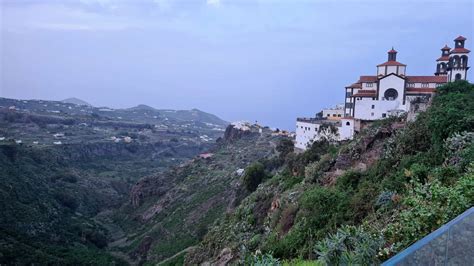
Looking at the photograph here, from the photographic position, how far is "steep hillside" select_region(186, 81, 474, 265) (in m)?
5.10

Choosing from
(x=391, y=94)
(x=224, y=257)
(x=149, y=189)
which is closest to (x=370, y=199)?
(x=224, y=257)

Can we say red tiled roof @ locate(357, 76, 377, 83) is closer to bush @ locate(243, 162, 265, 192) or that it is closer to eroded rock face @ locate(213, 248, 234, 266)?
bush @ locate(243, 162, 265, 192)

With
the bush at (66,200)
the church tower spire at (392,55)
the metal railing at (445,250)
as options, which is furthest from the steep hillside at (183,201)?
the metal railing at (445,250)

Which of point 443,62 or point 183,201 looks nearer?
point 443,62

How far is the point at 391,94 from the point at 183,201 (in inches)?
1037

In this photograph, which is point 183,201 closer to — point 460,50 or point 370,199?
point 460,50

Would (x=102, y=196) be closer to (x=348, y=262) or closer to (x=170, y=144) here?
(x=170, y=144)

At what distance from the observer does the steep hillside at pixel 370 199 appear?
5.10 m

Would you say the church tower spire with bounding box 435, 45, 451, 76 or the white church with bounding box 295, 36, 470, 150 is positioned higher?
the church tower spire with bounding box 435, 45, 451, 76

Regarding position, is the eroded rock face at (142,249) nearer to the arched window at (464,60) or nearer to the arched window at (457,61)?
the arched window at (457,61)

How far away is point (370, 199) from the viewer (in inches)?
421

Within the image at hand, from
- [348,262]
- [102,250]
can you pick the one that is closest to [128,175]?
[102,250]

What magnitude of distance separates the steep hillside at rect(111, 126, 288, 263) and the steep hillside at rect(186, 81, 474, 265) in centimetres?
1009

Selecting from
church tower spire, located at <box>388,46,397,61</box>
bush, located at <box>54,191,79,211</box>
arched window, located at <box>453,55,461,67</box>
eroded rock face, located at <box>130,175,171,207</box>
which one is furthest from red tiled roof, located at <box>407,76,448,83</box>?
bush, located at <box>54,191,79,211</box>
